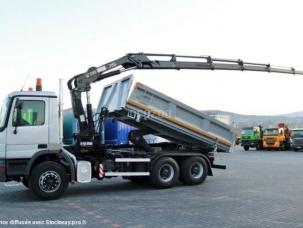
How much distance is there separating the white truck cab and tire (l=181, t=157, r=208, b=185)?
406 centimetres

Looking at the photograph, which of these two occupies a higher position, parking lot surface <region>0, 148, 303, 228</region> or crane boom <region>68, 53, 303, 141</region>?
crane boom <region>68, 53, 303, 141</region>

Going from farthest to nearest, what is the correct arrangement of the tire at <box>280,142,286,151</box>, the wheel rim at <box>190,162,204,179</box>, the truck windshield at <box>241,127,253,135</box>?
the truck windshield at <box>241,127,253,135</box>, the tire at <box>280,142,286,151</box>, the wheel rim at <box>190,162,204,179</box>

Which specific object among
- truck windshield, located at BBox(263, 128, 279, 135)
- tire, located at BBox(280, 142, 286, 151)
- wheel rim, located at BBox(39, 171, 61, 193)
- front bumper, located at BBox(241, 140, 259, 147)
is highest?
truck windshield, located at BBox(263, 128, 279, 135)

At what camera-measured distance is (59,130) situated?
33.0ft

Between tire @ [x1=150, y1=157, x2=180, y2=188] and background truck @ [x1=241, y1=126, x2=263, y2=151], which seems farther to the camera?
background truck @ [x1=241, y1=126, x2=263, y2=151]

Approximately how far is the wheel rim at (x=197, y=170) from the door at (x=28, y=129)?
15.3 ft

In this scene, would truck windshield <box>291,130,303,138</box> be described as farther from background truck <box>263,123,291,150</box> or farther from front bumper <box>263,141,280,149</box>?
front bumper <box>263,141,280,149</box>

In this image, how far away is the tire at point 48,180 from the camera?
9.61m

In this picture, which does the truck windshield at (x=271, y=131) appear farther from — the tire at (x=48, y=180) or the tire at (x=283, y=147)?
the tire at (x=48, y=180)

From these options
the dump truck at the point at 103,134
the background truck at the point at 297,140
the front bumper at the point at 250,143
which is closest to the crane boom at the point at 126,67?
the dump truck at the point at 103,134

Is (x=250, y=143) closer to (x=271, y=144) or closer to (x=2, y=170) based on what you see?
(x=271, y=144)

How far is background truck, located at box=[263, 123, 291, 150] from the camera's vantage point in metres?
35.5

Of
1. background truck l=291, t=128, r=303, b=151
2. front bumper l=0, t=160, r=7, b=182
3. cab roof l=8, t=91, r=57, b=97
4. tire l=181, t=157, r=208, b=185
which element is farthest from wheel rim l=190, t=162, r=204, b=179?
background truck l=291, t=128, r=303, b=151

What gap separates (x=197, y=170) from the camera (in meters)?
12.5
